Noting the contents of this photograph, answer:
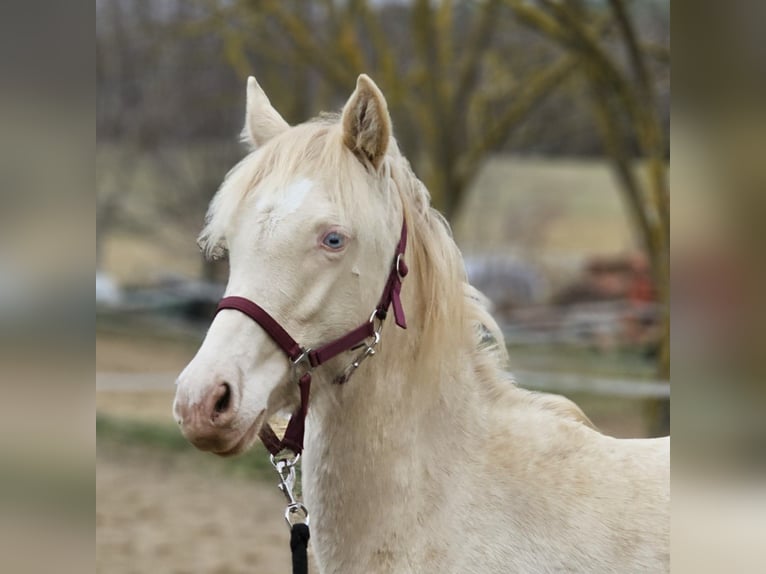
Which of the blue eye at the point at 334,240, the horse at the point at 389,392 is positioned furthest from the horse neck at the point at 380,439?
the blue eye at the point at 334,240

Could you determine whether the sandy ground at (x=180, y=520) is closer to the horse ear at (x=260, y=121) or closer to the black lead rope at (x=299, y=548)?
the black lead rope at (x=299, y=548)

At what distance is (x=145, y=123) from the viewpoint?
15.7m

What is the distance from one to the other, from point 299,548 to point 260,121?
3.69ft

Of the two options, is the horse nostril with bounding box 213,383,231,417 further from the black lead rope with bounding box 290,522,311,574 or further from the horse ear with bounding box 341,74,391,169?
the horse ear with bounding box 341,74,391,169

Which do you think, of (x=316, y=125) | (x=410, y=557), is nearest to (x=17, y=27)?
(x=316, y=125)

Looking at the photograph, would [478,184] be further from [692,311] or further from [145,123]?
[692,311]

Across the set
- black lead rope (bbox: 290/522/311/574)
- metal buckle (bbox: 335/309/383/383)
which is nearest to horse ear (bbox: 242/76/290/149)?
metal buckle (bbox: 335/309/383/383)

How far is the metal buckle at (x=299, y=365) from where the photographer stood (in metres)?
1.99

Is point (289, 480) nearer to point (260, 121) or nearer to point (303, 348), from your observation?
point (303, 348)

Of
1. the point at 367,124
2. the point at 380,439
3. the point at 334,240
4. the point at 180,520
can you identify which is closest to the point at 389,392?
the point at 380,439

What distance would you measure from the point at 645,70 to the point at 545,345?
316 inches

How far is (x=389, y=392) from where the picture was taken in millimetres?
2180

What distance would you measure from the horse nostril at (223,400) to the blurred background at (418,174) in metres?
1.03

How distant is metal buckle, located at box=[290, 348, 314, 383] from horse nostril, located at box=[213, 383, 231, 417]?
0.65 feet
